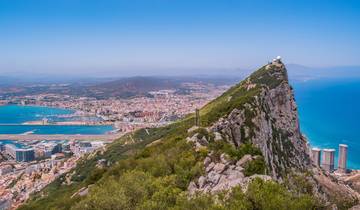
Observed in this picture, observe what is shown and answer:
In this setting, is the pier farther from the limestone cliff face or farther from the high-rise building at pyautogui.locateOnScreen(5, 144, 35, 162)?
the limestone cliff face

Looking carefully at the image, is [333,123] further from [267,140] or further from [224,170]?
[224,170]

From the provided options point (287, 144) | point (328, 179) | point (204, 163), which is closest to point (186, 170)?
point (204, 163)

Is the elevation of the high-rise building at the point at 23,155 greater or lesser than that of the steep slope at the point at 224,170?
lesser

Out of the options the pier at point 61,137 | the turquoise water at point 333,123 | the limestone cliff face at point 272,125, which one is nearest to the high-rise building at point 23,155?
the pier at point 61,137

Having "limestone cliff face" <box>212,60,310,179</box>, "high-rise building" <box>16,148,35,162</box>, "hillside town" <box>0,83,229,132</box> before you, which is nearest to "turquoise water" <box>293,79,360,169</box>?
"limestone cliff face" <box>212,60,310,179</box>

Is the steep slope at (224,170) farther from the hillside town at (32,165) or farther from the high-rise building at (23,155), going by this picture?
the high-rise building at (23,155)

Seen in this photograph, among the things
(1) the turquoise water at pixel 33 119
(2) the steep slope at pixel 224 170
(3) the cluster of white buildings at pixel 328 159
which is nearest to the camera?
(2) the steep slope at pixel 224 170
